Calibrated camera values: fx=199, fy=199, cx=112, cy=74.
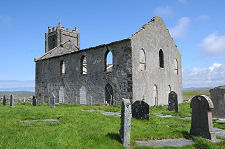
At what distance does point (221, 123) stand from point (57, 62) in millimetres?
20782

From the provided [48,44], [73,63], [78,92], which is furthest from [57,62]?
[48,44]

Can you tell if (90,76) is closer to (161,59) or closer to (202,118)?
(161,59)

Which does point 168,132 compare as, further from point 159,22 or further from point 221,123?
point 159,22

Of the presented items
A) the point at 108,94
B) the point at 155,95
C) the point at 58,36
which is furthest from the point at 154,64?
the point at 58,36

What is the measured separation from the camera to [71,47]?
3189cm

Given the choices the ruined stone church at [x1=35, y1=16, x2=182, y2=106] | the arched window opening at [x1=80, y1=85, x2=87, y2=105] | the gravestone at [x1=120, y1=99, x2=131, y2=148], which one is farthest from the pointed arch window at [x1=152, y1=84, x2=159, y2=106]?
the gravestone at [x1=120, y1=99, x2=131, y2=148]

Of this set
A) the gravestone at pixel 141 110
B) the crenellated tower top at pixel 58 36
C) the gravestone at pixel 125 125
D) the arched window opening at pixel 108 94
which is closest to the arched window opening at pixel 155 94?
the arched window opening at pixel 108 94

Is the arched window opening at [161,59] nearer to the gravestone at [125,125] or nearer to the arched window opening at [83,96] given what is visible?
the arched window opening at [83,96]

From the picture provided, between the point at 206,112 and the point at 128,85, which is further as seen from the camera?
the point at 128,85

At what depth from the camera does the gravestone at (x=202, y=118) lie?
6.56 m

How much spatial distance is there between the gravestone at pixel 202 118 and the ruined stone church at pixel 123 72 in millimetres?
10435

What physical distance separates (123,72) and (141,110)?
789cm

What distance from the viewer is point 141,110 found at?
Result: 10.4m

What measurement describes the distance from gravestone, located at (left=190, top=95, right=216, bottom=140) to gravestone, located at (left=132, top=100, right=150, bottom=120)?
330 centimetres
